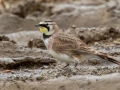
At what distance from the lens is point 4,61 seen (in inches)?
338

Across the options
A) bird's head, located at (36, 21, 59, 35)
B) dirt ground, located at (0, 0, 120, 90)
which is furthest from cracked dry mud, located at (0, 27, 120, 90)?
bird's head, located at (36, 21, 59, 35)

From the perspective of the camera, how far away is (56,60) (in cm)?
889

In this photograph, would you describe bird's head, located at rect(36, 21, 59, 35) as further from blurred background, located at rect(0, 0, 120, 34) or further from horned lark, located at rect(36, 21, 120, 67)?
blurred background, located at rect(0, 0, 120, 34)

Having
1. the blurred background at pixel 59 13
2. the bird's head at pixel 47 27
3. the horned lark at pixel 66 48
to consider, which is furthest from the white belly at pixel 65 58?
the blurred background at pixel 59 13

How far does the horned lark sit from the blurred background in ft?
18.2

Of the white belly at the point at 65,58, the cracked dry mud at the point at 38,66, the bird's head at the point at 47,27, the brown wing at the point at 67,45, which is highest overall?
the bird's head at the point at 47,27

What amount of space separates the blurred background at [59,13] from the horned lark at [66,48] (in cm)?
556

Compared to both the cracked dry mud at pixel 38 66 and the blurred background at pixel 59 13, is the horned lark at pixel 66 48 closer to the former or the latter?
the cracked dry mud at pixel 38 66

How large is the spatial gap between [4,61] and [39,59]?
23.5 inches

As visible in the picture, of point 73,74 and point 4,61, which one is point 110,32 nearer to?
point 4,61

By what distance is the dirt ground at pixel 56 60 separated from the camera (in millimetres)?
6715

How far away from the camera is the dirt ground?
671 centimetres

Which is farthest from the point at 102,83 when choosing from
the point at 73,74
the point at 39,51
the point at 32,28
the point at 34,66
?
the point at 32,28

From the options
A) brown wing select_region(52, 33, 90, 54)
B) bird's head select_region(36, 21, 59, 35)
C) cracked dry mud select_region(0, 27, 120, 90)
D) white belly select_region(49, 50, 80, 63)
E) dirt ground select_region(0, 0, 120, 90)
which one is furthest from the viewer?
bird's head select_region(36, 21, 59, 35)
